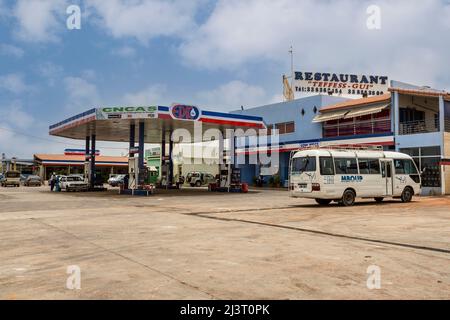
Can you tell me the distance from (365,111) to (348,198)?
15.9 m

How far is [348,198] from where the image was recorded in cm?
1948

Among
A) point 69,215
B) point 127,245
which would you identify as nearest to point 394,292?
point 127,245

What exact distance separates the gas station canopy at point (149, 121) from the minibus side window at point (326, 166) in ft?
40.0

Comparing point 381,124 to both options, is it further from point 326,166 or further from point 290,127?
point 326,166

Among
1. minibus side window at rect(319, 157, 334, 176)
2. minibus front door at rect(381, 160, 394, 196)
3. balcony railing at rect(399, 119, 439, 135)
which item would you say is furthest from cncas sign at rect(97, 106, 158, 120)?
balcony railing at rect(399, 119, 439, 135)

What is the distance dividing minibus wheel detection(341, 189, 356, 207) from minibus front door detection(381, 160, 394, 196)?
2161 mm

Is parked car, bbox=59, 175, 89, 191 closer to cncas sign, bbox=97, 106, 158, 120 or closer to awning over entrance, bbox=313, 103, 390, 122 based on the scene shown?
cncas sign, bbox=97, 106, 158, 120

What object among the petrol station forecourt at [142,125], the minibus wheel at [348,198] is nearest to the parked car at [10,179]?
the petrol station forecourt at [142,125]

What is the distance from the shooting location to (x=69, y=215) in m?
15.6

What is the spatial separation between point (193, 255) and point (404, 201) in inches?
670

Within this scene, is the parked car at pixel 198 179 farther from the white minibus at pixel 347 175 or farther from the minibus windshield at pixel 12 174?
the white minibus at pixel 347 175

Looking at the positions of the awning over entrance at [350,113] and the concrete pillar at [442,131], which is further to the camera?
the awning over entrance at [350,113]

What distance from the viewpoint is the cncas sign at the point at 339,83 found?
149 ft
